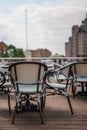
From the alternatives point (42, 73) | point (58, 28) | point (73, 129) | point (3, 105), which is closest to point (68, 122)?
point (73, 129)

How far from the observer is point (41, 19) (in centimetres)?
1862

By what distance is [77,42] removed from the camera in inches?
1436

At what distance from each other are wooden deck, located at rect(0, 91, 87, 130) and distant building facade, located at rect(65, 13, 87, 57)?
17.5m

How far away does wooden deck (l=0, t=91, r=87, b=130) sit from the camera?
4.07m

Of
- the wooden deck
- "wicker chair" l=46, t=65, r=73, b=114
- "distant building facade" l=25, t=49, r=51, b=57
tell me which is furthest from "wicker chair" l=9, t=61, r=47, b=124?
"distant building facade" l=25, t=49, r=51, b=57

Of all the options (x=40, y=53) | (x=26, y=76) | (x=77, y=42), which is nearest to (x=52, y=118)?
(x=26, y=76)

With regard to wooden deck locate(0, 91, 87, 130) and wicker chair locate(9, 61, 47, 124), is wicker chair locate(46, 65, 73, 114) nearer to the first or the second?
wooden deck locate(0, 91, 87, 130)

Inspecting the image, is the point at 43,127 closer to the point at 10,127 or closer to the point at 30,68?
the point at 10,127

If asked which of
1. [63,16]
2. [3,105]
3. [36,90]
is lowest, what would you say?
[3,105]

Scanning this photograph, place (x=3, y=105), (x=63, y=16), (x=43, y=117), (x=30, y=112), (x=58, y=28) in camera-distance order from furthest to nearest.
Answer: (x=58, y=28), (x=63, y=16), (x=3, y=105), (x=30, y=112), (x=43, y=117)

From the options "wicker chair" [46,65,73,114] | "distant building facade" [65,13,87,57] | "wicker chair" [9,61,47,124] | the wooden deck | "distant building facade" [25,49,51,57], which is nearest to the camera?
the wooden deck

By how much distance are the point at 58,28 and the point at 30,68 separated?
1419 cm

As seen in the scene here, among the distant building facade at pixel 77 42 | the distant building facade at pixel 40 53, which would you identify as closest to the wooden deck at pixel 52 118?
the distant building facade at pixel 77 42

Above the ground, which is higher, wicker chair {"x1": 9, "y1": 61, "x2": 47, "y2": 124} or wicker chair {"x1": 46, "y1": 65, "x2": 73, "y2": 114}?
wicker chair {"x1": 9, "y1": 61, "x2": 47, "y2": 124}
